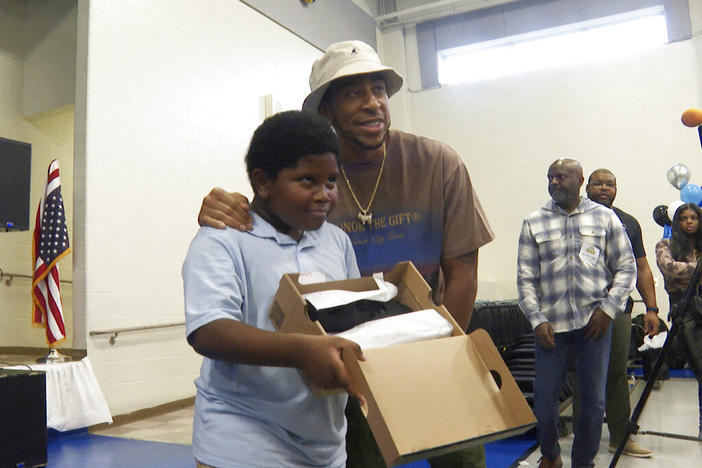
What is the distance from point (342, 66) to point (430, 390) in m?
0.83

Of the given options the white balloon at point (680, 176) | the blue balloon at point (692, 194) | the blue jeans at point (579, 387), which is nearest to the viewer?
the blue jeans at point (579, 387)

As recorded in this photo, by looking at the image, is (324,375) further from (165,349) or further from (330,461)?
(165,349)

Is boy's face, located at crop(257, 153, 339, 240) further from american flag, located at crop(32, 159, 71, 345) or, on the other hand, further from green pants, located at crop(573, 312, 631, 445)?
american flag, located at crop(32, 159, 71, 345)

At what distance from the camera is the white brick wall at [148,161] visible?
511 cm

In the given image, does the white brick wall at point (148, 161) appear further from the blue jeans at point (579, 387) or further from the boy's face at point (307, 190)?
the boy's face at point (307, 190)

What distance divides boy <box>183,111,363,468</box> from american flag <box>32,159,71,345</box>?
411 centimetres

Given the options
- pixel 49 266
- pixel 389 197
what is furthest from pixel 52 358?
pixel 389 197

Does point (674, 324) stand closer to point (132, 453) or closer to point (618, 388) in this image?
point (618, 388)

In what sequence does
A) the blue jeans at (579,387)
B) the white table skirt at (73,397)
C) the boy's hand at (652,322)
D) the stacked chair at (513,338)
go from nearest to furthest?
the blue jeans at (579,387), the boy's hand at (652,322), the white table skirt at (73,397), the stacked chair at (513,338)

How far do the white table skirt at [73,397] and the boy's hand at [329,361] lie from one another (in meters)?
4.02

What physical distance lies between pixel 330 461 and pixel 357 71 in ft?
2.72

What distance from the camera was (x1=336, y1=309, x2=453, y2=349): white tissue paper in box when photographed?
38.6 inches

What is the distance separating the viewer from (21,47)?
21.3 feet

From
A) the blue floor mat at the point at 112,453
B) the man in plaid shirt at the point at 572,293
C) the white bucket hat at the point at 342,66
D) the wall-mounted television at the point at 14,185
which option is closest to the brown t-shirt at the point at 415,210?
the white bucket hat at the point at 342,66
